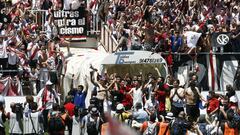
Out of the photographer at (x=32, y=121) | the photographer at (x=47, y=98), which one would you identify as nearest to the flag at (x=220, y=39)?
the photographer at (x=47, y=98)

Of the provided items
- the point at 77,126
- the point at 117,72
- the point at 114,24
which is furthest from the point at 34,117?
the point at 114,24

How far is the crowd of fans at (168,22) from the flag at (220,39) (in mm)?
110

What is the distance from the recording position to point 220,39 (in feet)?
82.7

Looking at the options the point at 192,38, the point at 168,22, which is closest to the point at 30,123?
the point at 192,38

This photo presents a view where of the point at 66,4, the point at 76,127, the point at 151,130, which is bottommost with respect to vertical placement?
the point at 76,127

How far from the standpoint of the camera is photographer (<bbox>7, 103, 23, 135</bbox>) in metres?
19.4

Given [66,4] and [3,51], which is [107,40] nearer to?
[66,4]

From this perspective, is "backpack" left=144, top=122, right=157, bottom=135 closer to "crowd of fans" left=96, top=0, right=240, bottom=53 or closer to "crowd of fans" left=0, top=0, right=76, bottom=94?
"crowd of fans" left=0, top=0, right=76, bottom=94

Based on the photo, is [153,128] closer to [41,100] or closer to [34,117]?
[34,117]

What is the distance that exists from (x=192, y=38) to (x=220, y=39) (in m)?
0.86

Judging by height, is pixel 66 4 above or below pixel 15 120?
above

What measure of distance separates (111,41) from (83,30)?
1.90 meters

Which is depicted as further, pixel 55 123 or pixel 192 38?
pixel 192 38

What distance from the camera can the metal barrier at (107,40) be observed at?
28413 millimetres
